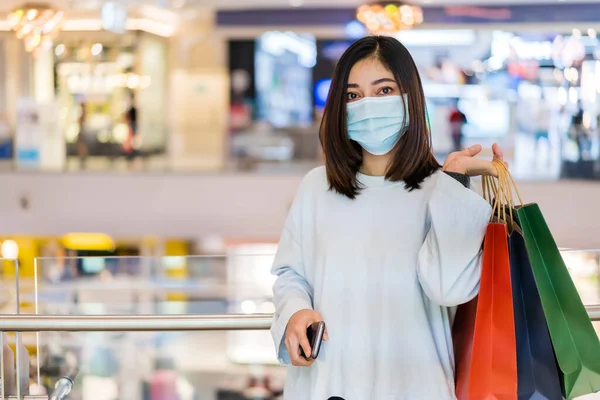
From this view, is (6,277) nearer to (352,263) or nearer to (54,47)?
(352,263)

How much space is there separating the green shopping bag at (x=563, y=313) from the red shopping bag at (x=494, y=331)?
0.05 m

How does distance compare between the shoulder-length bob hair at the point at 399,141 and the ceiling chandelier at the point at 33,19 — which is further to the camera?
the ceiling chandelier at the point at 33,19

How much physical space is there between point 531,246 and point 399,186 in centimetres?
25

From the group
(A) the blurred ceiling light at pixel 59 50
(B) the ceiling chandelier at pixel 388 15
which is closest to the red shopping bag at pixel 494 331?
(B) the ceiling chandelier at pixel 388 15

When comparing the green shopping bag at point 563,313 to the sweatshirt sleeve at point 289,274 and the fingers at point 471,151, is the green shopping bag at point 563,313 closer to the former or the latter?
the fingers at point 471,151

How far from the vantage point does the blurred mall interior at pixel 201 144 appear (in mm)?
3549

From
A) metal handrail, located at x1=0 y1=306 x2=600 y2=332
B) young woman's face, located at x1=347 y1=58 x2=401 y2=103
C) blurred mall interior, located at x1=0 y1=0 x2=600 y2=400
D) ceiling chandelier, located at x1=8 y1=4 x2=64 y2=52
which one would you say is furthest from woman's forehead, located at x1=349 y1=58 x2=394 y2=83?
ceiling chandelier, located at x1=8 y1=4 x2=64 y2=52

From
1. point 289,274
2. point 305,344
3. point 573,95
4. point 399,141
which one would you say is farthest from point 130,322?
point 573,95

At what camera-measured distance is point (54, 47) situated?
15.7 meters

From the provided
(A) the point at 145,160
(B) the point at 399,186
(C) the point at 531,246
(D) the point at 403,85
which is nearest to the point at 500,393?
(C) the point at 531,246

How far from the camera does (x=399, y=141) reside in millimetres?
1438

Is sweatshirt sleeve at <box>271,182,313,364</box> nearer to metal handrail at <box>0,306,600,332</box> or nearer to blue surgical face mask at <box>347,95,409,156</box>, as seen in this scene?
blue surgical face mask at <box>347,95,409,156</box>

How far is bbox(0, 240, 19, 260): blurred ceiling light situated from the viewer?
42.5 ft

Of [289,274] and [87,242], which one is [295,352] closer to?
[289,274]
